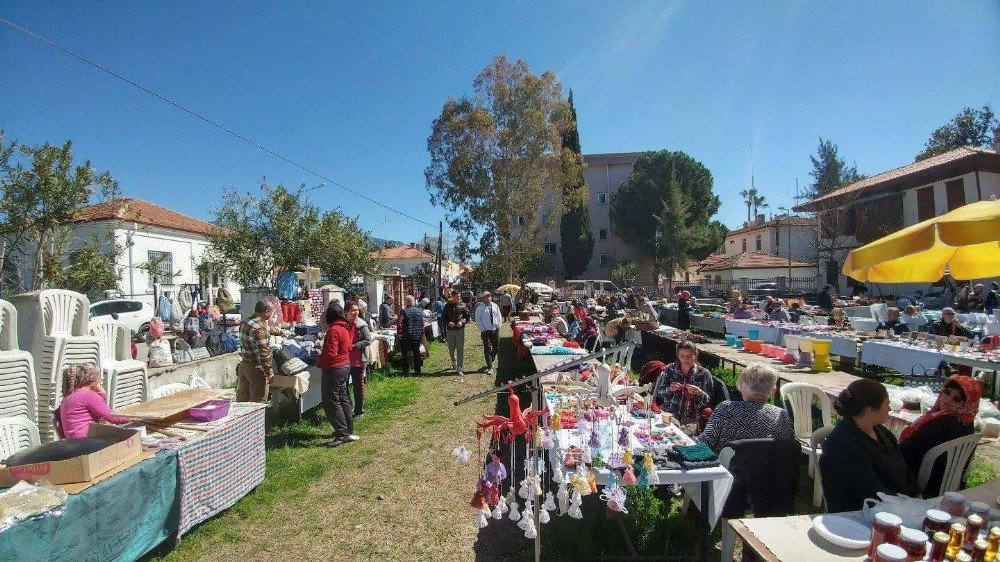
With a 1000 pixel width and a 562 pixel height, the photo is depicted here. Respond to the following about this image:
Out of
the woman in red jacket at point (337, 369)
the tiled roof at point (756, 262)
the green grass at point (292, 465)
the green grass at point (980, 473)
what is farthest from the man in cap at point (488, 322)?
the tiled roof at point (756, 262)

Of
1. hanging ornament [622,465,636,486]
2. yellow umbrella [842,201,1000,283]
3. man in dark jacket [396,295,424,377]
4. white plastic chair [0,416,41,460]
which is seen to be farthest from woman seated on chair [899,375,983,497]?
man in dark jacket [396,295,424,377]

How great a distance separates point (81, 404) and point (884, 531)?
4580mm

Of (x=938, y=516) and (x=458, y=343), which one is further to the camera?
(x=458, y=343)

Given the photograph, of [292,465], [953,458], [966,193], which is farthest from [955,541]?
[966,193]

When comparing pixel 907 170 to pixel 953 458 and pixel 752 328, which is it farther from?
pixel 953 458

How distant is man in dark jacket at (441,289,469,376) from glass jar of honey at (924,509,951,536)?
792 cm

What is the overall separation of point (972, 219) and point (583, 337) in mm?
6852

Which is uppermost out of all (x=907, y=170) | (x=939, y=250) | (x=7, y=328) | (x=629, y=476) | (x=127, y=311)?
(x=907, y=170)

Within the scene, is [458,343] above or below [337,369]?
below

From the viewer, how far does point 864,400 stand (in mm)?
2742

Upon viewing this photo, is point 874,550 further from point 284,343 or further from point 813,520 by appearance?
point 284,343

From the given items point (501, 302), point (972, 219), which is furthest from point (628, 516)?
point (501, 302)

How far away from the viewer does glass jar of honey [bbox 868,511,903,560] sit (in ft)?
6.08

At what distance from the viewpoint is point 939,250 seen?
4348 mm
